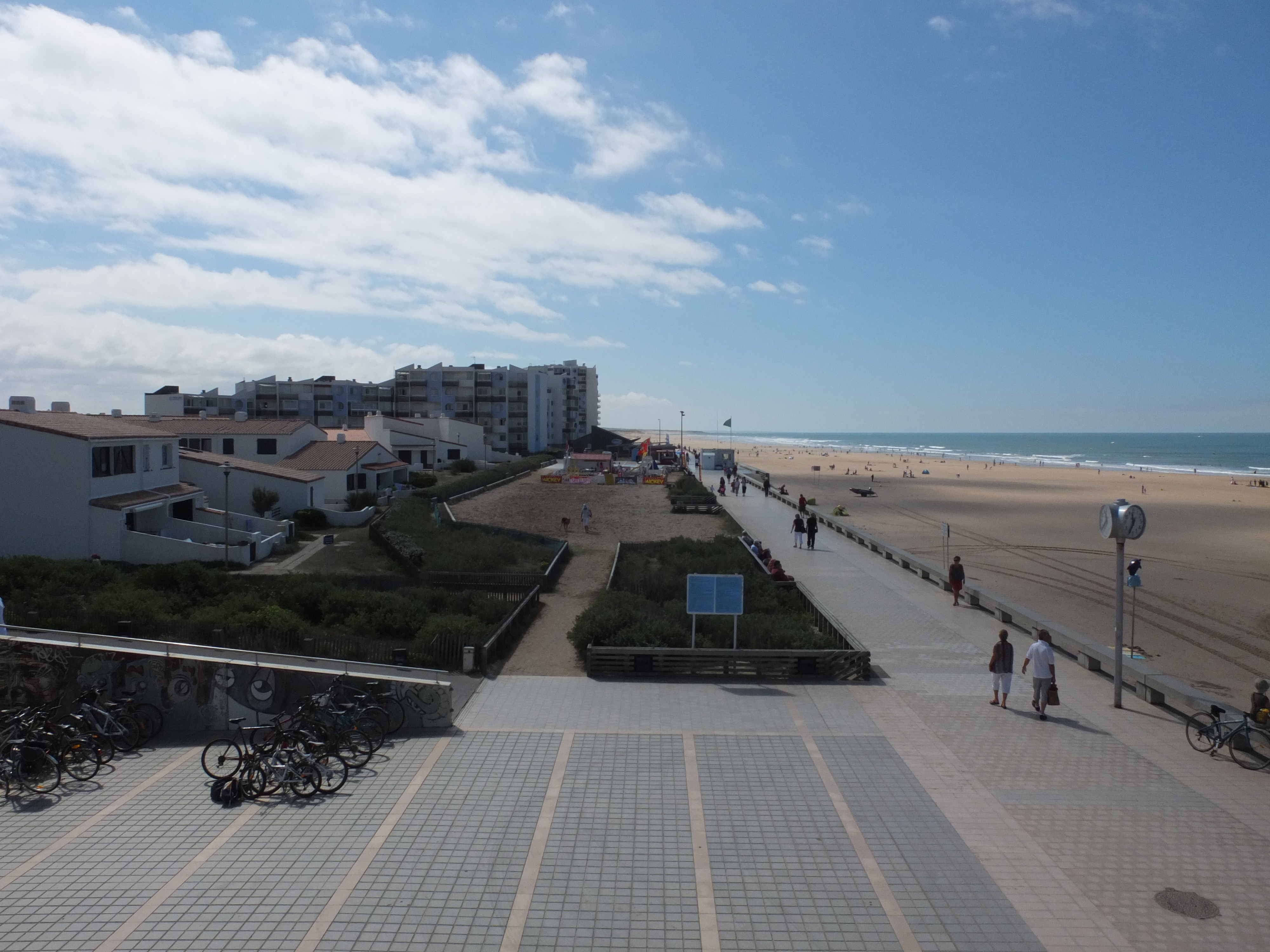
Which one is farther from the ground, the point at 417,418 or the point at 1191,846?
the point at 417,418

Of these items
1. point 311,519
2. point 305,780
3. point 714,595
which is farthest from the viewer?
point 311,519

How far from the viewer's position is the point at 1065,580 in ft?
92.7

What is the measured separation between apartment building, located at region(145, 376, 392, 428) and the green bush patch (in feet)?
256

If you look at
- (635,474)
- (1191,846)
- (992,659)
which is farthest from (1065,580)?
(635,474)

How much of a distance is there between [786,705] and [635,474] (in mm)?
54455

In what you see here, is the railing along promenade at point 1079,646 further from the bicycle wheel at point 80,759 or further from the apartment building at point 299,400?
the apartment building at point 299,400

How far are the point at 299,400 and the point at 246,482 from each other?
66.9 m

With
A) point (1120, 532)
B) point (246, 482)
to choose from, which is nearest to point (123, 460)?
point (246, 482)

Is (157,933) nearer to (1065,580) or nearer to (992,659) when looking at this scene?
(992,659)

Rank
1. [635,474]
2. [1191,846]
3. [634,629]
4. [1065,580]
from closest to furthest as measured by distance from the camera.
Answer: [1191,846] < [634,629] < [1065,580] < [635,474]

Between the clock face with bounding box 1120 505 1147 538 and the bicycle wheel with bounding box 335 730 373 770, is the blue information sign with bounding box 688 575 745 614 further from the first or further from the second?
the bicycle wheel with bounding box 335 730 373 770

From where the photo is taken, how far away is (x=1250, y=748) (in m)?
10.5

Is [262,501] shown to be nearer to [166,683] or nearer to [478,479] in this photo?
[478,479]

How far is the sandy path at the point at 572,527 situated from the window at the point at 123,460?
14977 millimetres
